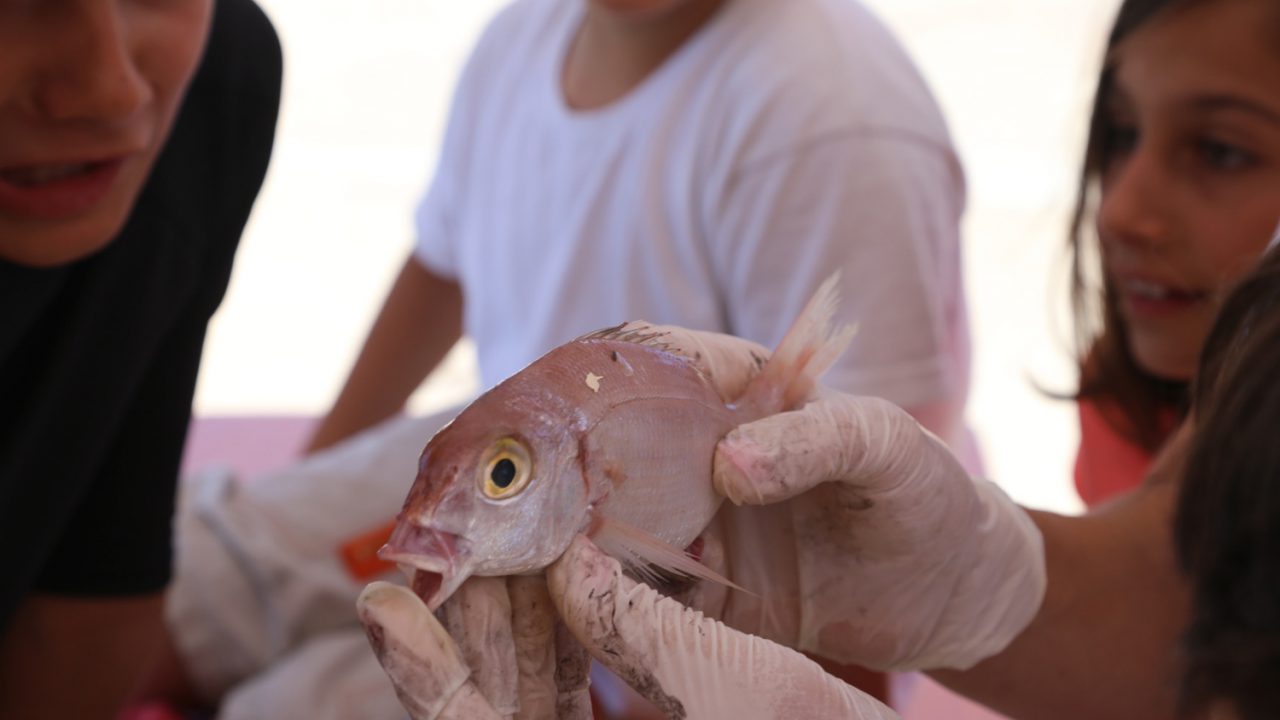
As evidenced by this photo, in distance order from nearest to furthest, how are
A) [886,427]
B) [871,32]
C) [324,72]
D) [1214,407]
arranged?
[1214,407]
[886,427]
[871,32]
[324,72]

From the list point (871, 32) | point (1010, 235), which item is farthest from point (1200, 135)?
point (1010, 235)

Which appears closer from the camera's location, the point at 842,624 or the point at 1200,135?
the point at 842,624

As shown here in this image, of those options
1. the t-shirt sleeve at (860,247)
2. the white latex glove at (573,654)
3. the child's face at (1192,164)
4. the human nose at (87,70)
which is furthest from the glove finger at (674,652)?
the child's face at (1192,164)

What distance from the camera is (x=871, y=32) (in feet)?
3.89

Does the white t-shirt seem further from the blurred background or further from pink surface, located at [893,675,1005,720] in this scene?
the blurred background

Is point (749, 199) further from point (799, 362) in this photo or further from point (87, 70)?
point (87, 70)

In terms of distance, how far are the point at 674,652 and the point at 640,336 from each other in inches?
6.7

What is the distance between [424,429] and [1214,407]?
104 cm

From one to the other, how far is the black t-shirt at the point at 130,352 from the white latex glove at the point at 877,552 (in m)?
0.54

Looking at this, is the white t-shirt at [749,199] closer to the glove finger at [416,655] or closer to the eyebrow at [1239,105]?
the eyebrow at [1239,105]

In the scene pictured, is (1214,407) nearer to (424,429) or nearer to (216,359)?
(424,429)

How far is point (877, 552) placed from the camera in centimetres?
69

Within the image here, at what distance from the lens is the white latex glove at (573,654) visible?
0.49 metres

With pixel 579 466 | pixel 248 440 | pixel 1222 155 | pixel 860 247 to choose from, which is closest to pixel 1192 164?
pixel 1222 155
